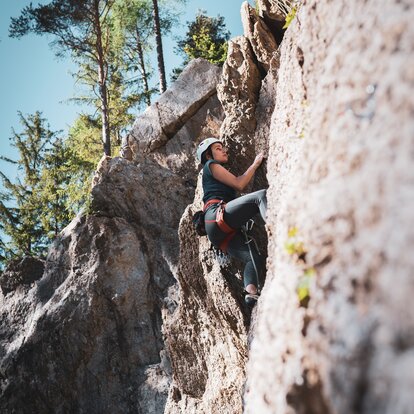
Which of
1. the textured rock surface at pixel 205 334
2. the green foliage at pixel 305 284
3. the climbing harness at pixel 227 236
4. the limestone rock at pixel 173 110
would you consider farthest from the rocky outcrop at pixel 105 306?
the green foliage at pixel 305 284

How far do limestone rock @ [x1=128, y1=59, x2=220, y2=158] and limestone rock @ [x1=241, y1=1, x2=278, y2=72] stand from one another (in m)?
6.25

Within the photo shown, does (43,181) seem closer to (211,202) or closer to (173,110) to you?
(173,110)

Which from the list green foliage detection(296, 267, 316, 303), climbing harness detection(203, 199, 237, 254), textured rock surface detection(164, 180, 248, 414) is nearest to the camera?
Result: green foliage detection(296, 267, 316, 303)

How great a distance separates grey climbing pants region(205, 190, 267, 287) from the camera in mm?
5200

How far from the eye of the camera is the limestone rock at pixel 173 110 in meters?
14.1

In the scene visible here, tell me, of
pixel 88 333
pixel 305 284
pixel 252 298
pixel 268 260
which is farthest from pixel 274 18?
pixel 88 333

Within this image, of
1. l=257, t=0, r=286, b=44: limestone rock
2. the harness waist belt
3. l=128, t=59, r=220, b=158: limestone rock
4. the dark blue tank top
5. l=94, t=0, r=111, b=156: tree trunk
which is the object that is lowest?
the harness waist belt

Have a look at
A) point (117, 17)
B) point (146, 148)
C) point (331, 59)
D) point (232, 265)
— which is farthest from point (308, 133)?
point (117, 17)

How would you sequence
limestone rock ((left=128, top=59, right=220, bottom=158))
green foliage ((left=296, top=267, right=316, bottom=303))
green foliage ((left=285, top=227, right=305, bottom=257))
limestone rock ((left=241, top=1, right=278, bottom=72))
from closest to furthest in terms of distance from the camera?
green foliage ((left=296, top=267, right=316, bottom=303)), green foliage ((left=285, top=227, right=305, bottom=257)), limestone rock ((left=241, top=1, right=278, bottom=72)), limestone rock ((left=128, top=59, right=220, bottom=158))

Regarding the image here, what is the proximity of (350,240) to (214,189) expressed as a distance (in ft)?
13.8

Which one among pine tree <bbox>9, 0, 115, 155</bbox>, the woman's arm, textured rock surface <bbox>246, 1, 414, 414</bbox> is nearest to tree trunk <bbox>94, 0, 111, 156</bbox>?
pine tree <bbox>9, 0, 115, 155</bbox>

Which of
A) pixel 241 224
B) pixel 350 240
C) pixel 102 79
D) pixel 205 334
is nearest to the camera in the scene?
pixel 350 240

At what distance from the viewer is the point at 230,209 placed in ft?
17.9

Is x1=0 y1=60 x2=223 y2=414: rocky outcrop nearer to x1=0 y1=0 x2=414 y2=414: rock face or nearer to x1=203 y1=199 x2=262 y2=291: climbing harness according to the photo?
x1=0 y1=0 x2=414 y2=414: rock face
